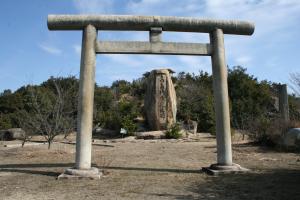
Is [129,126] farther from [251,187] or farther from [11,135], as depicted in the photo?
[251,187]

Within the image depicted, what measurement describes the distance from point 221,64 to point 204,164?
9.51 feet

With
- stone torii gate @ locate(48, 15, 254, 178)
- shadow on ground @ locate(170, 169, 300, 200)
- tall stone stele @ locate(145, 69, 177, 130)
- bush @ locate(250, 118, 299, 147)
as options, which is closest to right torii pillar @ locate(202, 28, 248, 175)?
stone torii gate @ locate(48, 15, 254, 178)

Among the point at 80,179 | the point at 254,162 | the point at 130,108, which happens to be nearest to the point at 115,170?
the point at 80,179

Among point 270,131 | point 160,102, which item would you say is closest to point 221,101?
point 270,131

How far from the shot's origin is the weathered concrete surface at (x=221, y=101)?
27.7 feet

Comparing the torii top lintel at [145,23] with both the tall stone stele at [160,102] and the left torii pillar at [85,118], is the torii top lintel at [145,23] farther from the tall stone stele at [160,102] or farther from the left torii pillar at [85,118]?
the tall stone stele at [160,102]

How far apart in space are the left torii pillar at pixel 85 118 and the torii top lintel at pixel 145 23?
0.49 metres

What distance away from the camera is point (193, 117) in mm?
25484

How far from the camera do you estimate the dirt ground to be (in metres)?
6.11

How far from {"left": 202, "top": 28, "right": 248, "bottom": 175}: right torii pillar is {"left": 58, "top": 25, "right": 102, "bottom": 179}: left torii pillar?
9.11 feet

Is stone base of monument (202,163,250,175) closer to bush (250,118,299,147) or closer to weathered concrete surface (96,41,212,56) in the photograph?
weathered concrete surface (96,41,212,56)

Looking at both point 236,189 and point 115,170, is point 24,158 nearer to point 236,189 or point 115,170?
point 115,170

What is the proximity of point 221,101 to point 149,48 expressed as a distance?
2.09 meters

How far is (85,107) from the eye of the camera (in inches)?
313
